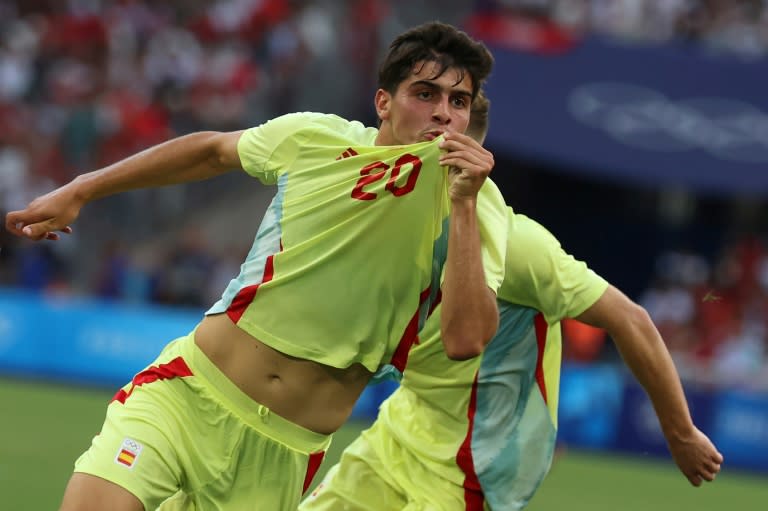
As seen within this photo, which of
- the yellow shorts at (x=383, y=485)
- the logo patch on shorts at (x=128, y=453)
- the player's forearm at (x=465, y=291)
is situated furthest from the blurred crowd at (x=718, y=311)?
the logo patch on shorts at (x=128, y=453)

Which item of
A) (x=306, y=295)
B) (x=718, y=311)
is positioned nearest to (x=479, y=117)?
(x=306, y=295)

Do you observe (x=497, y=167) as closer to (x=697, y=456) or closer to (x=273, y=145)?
(x=697, y=456)

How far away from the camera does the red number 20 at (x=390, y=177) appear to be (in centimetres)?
507

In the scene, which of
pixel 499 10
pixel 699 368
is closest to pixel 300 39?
pixel 499 10

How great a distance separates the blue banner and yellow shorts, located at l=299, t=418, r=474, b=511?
13118 millimetres

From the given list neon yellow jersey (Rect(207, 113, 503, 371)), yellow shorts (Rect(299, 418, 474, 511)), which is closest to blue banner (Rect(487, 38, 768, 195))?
yellow shorts (Rect(299, 418, 474, 511))

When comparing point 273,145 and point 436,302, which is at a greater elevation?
point 273,145

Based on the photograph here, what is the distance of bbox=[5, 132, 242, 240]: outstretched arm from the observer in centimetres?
533

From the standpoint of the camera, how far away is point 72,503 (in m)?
4.76

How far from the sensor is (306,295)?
203 inches

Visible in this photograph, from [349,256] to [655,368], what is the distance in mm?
1427

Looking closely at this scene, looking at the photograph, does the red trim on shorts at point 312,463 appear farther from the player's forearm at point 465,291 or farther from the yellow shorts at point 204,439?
the player's forearm at point 465,291

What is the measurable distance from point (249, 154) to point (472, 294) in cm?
112

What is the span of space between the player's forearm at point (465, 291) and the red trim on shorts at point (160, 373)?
1072 mm
